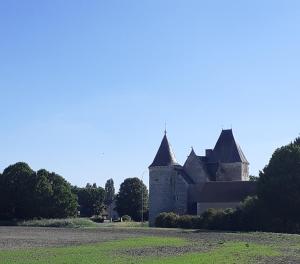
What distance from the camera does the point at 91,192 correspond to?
126m

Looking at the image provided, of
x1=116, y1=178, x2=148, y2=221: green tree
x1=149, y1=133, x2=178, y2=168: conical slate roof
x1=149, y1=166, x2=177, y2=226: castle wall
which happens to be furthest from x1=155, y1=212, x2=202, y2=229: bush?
x1=116, y1=178, x2=148, y2=221: green tree

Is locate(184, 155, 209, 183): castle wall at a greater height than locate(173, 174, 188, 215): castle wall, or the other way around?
locate(184, 155, 209, 183): castle wall

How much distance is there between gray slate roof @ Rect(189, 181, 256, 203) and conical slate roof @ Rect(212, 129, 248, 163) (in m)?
9.51

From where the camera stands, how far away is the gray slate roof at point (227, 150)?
307ft

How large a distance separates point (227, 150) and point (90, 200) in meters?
43.3

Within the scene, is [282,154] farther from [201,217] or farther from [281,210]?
[201,217]

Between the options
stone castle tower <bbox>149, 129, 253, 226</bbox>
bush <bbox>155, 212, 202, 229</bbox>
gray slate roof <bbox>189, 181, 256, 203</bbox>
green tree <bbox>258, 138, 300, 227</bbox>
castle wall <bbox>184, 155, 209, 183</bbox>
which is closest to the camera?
green tree <bbox>258, 138, 300, 227</bbox>

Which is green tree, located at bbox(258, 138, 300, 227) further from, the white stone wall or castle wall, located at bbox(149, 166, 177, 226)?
the white stone wall

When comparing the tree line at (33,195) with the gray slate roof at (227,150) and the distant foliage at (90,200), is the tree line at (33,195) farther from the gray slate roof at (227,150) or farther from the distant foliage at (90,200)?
the distant foliage at (90,200)

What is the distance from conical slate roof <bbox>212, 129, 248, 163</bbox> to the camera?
306 feet

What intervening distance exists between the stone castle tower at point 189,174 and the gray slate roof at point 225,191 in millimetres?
245

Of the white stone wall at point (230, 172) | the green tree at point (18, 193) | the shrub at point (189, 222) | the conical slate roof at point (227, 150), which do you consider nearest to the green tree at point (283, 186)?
the shrub at point (189, 222)

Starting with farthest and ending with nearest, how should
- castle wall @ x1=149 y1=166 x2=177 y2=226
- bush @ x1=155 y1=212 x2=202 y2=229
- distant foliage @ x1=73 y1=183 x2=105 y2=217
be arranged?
distant foliage @ x1=73 y1=183 x2=105 y2=217, castle wall @ x1=149 y1=166 x2=177 y2=226, bush @ x1=155 y1=212 x2=202 y2=229

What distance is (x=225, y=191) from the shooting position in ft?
271
